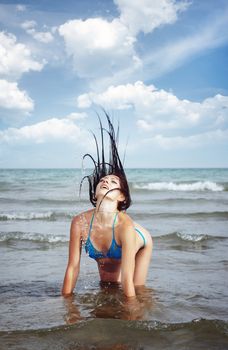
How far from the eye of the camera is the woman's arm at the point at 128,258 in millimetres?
3863

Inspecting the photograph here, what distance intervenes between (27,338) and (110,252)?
1342 mm

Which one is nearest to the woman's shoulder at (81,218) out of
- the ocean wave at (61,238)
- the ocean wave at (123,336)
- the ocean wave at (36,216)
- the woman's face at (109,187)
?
the woman's face at (109,187)

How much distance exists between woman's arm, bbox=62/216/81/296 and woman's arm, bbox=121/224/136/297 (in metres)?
0.53

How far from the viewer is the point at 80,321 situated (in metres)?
3.53

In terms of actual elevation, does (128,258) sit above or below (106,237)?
below

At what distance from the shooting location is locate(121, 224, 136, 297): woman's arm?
3863 millimetres

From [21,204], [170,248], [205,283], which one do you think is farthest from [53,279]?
[21,204]

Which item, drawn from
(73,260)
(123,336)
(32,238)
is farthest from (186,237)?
(123,336)

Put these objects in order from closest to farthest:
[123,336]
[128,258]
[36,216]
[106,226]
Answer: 1. [123,336]
2. [128,258]
3. [106,226]
4. [36,216]

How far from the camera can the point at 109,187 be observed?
4.26 meters

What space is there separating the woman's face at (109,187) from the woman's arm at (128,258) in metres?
0.44

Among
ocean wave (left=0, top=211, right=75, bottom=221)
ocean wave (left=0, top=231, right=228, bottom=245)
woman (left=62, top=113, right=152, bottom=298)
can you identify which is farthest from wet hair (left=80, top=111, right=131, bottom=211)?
ocean wave (left=0, top=211, right=75, bottom=221)

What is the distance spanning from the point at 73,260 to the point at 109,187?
2.79 feet

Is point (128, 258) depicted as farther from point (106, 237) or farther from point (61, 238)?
point (61, 238)
